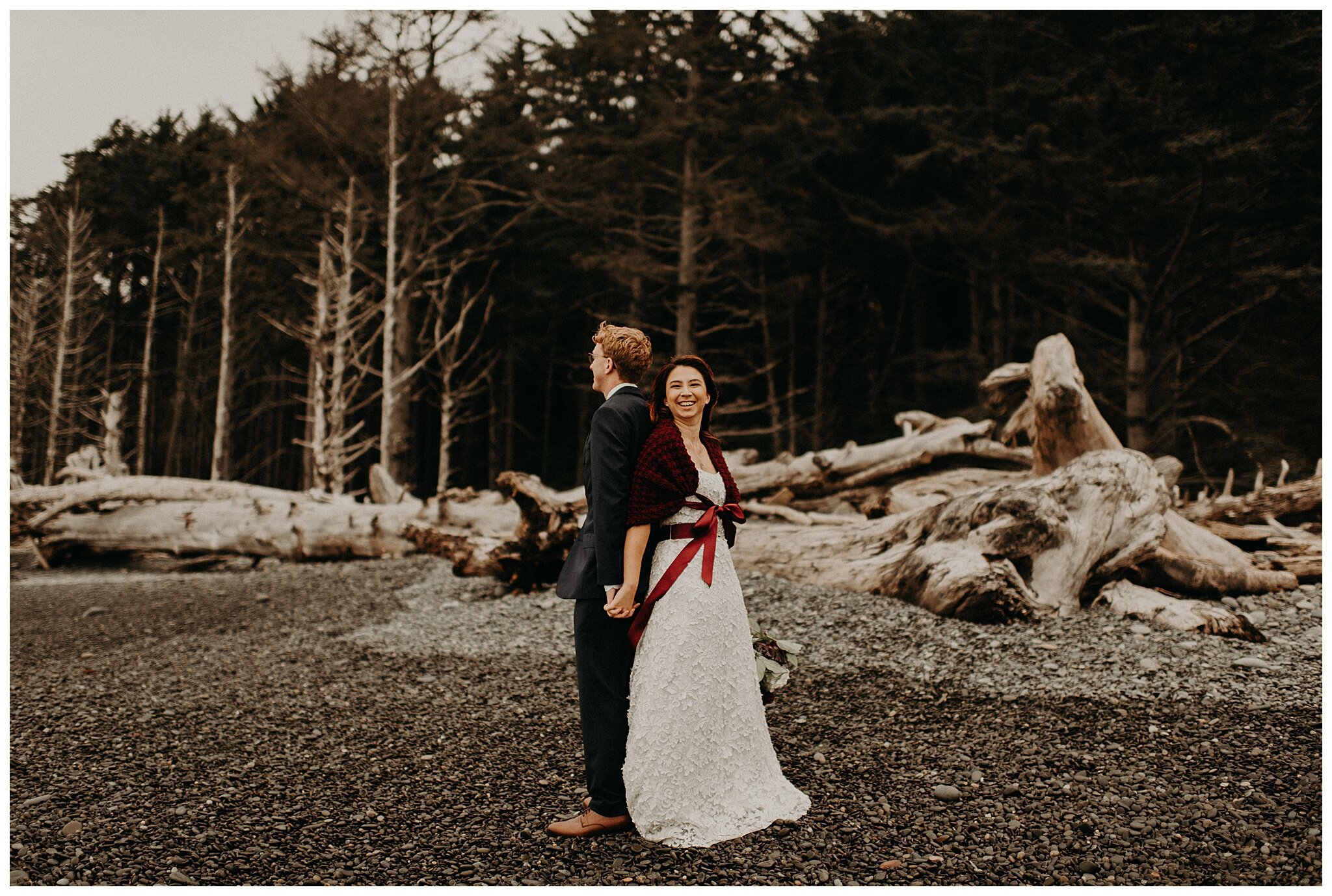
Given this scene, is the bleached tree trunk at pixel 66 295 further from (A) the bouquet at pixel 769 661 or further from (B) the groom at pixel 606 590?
(A) the bouquet at pixel 769 661

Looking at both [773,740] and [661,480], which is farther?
[773,740]

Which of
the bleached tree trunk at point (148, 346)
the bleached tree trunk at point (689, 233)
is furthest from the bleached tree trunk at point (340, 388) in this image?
the bleached tree trunk at point (148, 346)

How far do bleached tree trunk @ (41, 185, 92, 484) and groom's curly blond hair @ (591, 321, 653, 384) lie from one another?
59.6ft

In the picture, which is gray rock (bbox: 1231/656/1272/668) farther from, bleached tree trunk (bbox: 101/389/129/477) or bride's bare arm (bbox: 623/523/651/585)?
bleached tree trunk (bbox: 101/389/129/477)

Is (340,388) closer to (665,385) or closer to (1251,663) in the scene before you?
(665,385)

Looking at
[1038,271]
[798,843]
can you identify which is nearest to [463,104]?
[1038,271]

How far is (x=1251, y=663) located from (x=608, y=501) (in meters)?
4.36

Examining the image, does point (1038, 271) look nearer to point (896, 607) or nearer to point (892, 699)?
point (896, 607)

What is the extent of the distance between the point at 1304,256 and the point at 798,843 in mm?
14272

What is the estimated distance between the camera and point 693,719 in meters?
2.99

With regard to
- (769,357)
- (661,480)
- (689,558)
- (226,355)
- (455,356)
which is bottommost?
(689,558)

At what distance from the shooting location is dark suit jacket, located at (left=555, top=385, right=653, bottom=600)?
114 inches

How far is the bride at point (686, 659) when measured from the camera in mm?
2955

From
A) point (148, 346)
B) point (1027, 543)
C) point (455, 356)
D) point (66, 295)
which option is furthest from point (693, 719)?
point (455, 356)
